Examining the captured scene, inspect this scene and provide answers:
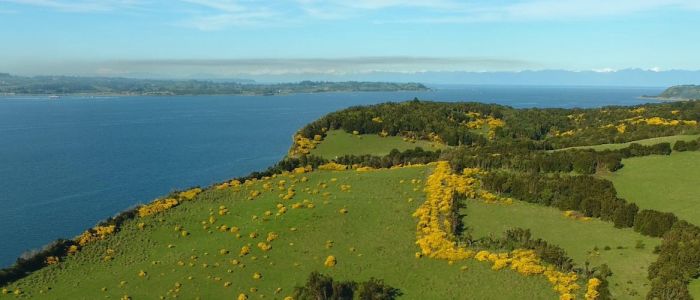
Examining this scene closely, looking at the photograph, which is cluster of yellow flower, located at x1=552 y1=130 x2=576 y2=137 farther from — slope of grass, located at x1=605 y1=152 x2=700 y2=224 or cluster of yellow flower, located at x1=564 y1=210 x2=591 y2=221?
cluster of yellow flower, located at x1=564 y1=210 x2=591 y2=221

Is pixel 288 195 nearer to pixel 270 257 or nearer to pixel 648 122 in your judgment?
pixel 270 257

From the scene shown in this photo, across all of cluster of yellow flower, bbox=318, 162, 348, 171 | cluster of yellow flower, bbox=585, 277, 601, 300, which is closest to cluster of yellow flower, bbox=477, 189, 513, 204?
cluster of yellow flower, bbox=585, 277, 601, 300

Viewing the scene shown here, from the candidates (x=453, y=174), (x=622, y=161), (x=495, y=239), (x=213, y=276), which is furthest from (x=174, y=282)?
(x=622, y=161)

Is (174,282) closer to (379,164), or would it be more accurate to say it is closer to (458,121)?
(379,164)

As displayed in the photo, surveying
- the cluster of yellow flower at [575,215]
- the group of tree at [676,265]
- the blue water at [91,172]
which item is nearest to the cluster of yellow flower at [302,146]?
the blue water at [91,172]

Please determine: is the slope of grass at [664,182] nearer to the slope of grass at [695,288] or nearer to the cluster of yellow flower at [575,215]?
the cluster of yellow flower at [575,215]
